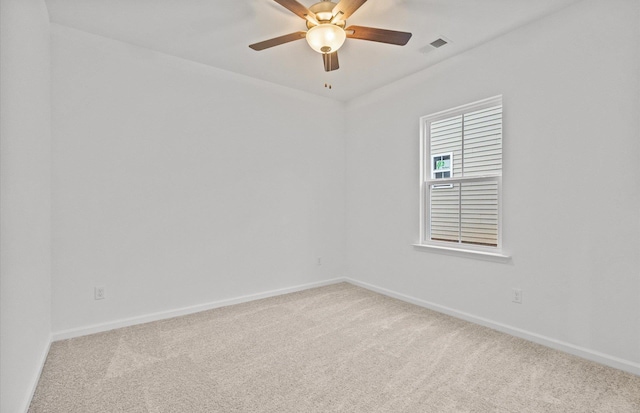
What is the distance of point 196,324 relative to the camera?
119 inches

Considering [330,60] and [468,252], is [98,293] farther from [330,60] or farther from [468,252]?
[468,252]

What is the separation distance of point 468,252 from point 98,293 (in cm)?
353

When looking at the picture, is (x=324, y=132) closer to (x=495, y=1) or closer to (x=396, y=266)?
(x=396, y=266)

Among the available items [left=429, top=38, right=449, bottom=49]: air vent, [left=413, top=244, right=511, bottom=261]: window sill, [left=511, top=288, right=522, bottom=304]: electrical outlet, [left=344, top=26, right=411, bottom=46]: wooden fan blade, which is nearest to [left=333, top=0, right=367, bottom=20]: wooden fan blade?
[left=344, top=26, right=411, bottom=46]: wooden fan blade

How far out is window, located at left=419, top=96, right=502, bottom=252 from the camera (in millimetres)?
3016

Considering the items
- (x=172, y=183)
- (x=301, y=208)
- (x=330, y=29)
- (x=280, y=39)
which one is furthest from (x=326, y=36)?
(x=301, y=208)

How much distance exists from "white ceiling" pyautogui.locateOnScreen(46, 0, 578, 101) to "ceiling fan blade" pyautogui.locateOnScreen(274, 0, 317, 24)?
0.21 metres

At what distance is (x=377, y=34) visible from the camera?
7.66 feet

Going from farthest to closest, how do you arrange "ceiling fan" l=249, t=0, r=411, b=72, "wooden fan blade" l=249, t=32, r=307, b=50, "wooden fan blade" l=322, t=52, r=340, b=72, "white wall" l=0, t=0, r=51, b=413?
"wooden fan blade" l=322, t=52, r=340, b=72 < "wooden fan blade" l=249, t=32, r=307, b=50 < "ceiling fan" l=249, t=0, r=411, b=72 < "white wall" l=0, t=0, r=51, b=413

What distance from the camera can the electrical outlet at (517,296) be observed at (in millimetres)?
2732

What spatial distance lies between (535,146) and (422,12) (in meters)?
1.46

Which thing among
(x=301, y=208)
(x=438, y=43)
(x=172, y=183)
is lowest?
(x=301, y=208)

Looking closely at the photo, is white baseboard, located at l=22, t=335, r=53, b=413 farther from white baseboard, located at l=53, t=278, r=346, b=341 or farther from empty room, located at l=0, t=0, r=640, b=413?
white baseboard, located at l=53, t=278, r=346, b=341

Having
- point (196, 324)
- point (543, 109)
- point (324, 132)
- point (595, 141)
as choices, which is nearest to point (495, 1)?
point (543, 109)
